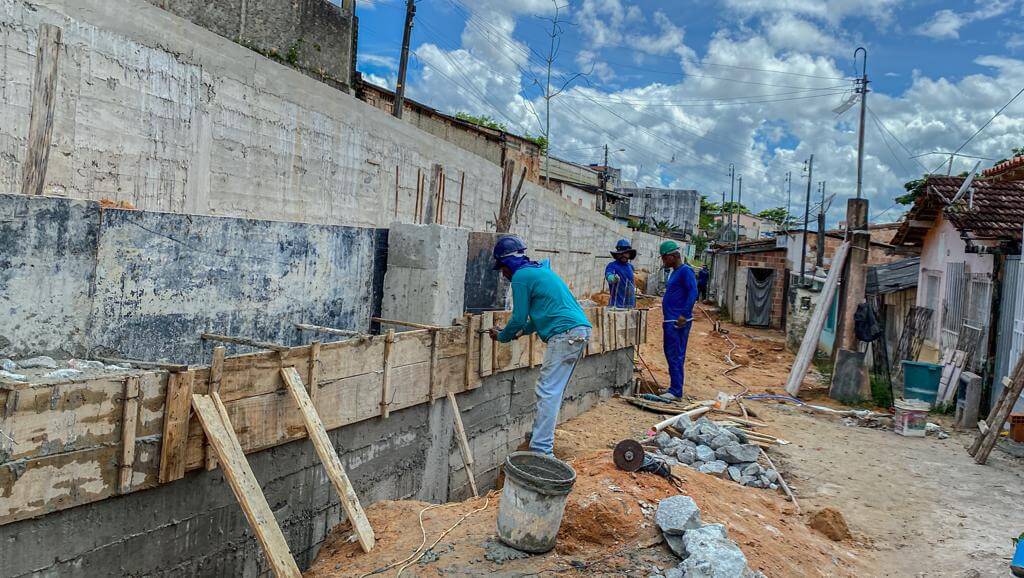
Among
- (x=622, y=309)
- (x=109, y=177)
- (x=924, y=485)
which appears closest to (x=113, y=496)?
(x=109, y=177)

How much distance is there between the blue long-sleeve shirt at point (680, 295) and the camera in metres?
9.70

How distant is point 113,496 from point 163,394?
0.53m

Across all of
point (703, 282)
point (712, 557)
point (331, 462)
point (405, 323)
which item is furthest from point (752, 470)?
point (703, 282)

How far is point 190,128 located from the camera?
26.5ft

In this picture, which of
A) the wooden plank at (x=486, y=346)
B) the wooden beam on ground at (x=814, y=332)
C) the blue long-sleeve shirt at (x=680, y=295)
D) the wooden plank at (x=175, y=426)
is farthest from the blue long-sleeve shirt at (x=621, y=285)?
the wooden plank at (x=175, y=426)

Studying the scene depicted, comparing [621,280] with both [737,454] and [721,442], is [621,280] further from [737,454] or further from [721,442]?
[737,454]

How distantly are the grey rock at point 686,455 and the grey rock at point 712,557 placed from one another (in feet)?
10.4

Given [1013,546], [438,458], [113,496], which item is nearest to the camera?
[113,496]

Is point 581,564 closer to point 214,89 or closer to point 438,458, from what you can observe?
point 438,458

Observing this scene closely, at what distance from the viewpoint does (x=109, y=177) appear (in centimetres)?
719

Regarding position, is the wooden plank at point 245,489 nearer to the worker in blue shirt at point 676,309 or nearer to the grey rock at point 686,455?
the grey rock at point 686,455

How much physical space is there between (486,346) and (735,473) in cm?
280

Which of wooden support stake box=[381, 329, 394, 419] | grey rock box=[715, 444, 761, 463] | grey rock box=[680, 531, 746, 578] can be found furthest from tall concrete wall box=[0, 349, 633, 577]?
→ grey rock box=[680, 531, 746, 578]

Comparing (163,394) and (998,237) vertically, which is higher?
(998,237)
